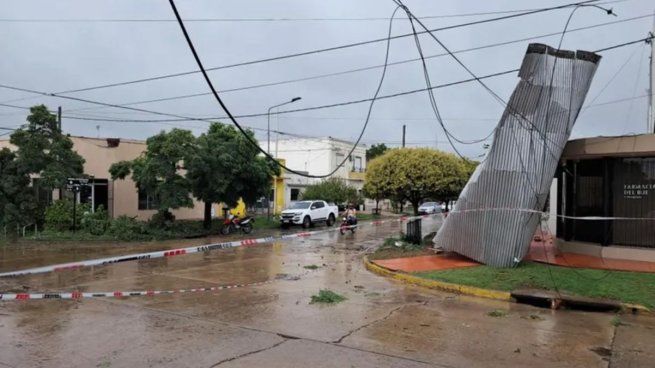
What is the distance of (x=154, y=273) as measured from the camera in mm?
14570

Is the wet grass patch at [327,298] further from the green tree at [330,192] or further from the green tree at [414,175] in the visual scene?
the green tree at [330,192]

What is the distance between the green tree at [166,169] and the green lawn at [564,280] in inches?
613

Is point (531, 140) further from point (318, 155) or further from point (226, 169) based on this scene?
point (318, 155)

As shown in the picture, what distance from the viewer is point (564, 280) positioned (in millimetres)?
11961

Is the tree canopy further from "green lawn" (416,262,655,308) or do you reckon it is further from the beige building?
"green lawn" (416,262,655,308)

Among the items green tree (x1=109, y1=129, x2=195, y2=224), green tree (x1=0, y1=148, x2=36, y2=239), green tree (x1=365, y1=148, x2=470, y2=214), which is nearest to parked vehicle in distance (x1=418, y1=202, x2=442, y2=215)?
green tree (x1=365, y1=148, x2=470, y2=214)

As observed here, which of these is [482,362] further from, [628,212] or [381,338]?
[628,212]

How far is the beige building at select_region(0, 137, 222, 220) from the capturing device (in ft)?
106

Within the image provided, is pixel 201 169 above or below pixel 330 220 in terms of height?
above

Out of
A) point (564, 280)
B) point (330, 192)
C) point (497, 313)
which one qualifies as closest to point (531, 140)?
point (564, 280)

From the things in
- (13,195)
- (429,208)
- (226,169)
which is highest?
(226,169)

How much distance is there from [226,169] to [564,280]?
61.2ft

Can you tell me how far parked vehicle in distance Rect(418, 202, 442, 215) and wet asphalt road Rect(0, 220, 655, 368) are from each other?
4826 cm

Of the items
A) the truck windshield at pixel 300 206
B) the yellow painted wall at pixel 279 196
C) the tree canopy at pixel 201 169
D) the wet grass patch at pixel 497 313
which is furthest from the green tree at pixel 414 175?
the yellow painted wall at pixel 279 196
